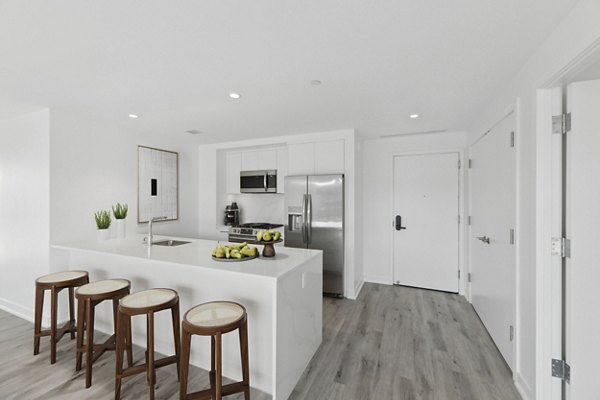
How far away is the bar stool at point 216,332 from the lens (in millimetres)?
1501

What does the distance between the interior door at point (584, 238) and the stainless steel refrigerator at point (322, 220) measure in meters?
2.28

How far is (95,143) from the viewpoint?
10.6ft

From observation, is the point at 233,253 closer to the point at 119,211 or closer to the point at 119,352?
the point at 119,352

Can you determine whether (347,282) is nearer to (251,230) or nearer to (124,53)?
(251,230)

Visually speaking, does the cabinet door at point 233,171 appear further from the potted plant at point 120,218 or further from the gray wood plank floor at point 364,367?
the gray wood plank floor at point 364,367

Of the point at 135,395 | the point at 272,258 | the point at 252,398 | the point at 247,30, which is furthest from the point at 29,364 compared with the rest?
the point at 247,30

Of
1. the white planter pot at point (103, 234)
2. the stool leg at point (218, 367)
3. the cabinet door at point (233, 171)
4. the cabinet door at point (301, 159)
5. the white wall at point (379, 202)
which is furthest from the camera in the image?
the cabinet door at point (233, 171)

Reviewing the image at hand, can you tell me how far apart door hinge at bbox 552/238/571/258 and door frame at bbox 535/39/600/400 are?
0.02m

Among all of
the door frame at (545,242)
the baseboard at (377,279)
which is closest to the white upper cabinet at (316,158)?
the baseboard at (377,279)

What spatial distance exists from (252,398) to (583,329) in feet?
6.86

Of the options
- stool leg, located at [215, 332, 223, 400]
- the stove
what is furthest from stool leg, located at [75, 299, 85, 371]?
the stove

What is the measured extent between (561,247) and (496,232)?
841 millimetres

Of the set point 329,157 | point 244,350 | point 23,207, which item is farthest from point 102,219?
point 329,157

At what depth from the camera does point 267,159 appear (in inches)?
179
